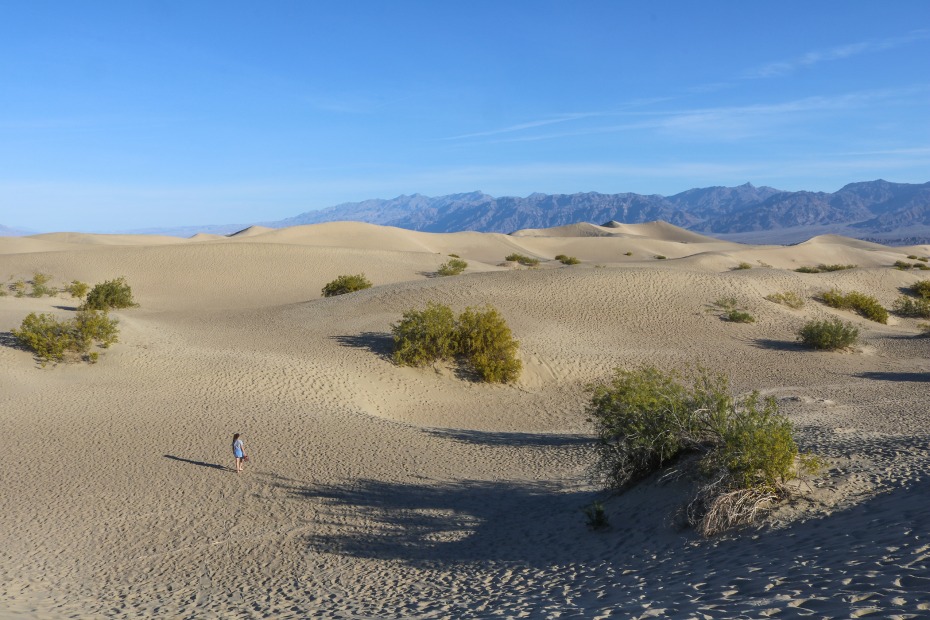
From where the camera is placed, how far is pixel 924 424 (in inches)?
560

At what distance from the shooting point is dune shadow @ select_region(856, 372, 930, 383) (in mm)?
19484

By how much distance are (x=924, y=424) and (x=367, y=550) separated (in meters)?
11.7

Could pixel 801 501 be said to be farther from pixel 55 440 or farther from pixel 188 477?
pixel 55 440

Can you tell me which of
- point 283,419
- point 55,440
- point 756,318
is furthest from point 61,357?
point 756,318

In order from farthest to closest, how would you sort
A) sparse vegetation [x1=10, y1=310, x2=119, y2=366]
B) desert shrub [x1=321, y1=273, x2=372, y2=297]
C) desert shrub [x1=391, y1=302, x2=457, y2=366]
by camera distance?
desert shrub [x1=321, y1=273, x2=372, y2=297] → desert shrub [x1=391, y1=302, x2=457, y2=366] → sparse vegetation [x1=10, y1=310, x2=119, y2=366]

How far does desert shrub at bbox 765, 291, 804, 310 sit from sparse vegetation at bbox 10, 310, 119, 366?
24.3 metres

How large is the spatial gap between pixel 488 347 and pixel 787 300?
15381mm

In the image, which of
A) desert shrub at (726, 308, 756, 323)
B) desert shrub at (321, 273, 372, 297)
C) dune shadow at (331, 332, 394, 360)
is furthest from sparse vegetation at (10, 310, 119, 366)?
desert shrub at (726, 308, 756, 323)

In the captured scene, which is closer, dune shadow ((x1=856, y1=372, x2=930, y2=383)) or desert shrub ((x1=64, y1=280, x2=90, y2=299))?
dune shadow ((x1=856, y1=372, x2=930, y2=383))

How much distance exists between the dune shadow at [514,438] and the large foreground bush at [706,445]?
283 cm

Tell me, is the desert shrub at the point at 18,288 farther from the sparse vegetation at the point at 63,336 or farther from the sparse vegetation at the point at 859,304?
the sparse vegetation at the point at 859,304

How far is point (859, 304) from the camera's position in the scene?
29.0 m

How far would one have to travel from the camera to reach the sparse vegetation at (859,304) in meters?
28.4

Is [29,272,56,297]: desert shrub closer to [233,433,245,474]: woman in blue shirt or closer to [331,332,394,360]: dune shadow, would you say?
[331,332,394,360]: dune shadow
